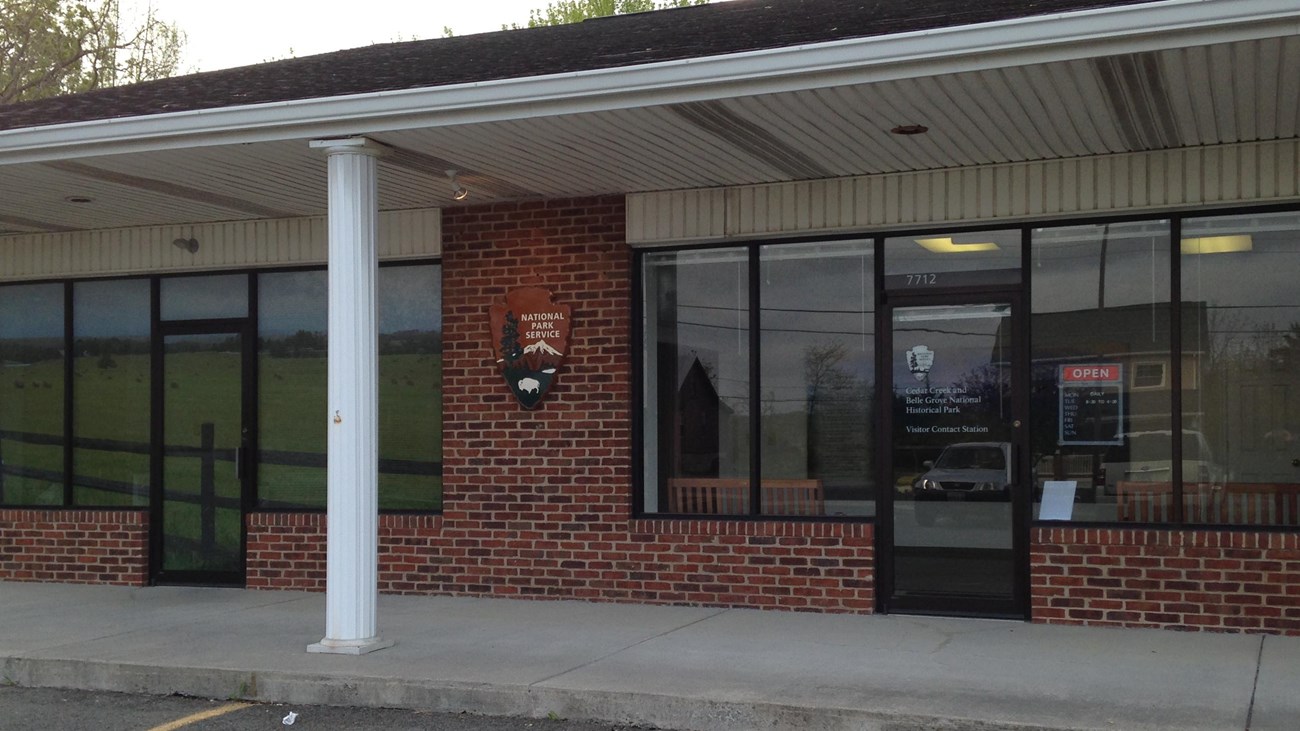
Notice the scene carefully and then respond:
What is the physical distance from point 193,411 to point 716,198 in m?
5.37

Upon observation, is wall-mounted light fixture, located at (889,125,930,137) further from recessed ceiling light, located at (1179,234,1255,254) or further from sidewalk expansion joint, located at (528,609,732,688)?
sidewalk expansion joint, located at (528,609,732,688)

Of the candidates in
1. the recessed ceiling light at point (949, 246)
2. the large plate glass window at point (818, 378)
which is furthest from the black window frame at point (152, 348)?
the recessed ceiling light at point (949, 246)

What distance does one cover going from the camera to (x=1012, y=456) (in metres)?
9.65

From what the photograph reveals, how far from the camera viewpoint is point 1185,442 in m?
9.20

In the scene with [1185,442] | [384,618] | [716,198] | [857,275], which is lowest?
[384,618]

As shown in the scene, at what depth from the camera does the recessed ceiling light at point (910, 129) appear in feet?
27.4

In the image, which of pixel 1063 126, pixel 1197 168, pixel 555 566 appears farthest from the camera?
pixel 555 566

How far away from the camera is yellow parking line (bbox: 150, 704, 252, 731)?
23.9 feet

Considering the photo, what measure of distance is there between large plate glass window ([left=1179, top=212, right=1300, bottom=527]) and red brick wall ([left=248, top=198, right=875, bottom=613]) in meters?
2.61

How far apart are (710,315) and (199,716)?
4999mm

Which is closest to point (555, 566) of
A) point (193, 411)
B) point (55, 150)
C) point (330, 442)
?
point (330, 442)

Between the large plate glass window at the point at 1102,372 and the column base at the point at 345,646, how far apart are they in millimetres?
4703

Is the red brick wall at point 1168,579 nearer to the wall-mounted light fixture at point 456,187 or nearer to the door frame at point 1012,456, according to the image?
the door frame at point 1012,456

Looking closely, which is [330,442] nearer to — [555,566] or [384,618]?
[384,618]
